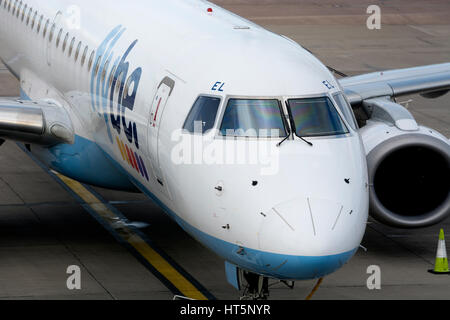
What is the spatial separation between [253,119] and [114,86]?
3983mm

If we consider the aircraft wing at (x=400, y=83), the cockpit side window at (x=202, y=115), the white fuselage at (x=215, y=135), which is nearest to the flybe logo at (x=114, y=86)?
the white fuselage at (x=215, y=135)

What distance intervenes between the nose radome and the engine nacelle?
531 centimetres

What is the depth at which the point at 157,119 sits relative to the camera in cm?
1592

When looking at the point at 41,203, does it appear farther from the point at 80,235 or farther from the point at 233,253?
the point at 233,253

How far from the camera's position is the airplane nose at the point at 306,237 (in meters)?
13.5

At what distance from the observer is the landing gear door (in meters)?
15.9

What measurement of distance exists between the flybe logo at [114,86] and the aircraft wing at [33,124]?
1.20 m

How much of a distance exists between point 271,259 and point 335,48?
94.7ft

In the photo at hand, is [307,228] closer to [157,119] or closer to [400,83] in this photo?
[157,119]

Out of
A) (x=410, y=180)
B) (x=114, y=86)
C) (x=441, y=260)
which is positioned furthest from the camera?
(x=410, y=180)

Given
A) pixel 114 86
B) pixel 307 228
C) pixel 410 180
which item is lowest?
pixel 410 180

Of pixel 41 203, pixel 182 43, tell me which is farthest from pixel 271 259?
pixel 41 203

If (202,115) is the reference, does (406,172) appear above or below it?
below

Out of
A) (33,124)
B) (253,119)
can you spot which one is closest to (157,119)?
(253,119)
